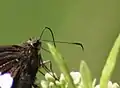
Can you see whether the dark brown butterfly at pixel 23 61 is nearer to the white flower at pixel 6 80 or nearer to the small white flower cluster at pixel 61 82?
the white flower at pixel 6 80

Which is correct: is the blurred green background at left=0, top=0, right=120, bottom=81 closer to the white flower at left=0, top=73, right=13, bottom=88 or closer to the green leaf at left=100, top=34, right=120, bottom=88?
the white flower at left=0, top=73, right=13, bottom=88

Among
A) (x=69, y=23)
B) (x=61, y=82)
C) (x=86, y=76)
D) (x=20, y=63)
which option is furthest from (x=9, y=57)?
(x=69, y=23)

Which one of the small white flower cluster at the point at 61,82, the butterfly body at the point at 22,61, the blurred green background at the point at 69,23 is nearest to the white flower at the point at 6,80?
the butterfly body at the point at 22,61

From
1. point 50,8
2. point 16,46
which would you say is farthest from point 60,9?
point 16,46

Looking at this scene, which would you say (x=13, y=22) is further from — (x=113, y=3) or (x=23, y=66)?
(x=23, y=66)

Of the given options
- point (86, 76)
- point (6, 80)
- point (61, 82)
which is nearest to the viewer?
point (86, 76)

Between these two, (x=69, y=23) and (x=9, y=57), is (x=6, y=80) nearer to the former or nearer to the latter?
(x=9, y=57)

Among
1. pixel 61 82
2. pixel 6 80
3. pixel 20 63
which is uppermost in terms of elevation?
pixel 20 63
